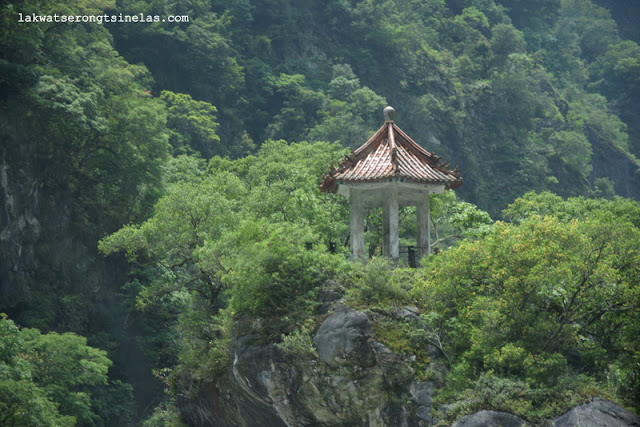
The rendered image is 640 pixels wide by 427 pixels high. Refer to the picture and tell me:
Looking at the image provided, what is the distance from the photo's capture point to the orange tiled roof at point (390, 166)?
2788cm

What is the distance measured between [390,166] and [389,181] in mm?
561

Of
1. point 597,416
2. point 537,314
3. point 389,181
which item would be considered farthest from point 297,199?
point 597,416

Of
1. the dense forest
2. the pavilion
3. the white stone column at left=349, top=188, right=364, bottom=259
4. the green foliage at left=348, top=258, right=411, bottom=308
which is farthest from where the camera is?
the white stone column at left=349, top=188, right=364, bottom=259

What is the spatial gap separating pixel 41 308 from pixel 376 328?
27.0m

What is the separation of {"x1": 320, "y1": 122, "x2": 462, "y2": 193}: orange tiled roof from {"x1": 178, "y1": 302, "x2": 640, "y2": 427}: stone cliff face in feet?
15.6

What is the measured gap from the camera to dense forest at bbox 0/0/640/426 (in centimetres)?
2330

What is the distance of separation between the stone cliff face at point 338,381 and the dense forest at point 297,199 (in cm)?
29

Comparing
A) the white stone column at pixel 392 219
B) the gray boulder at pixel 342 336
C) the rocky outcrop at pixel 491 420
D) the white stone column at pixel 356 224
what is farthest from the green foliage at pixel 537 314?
the white stone column at pixel 356 224

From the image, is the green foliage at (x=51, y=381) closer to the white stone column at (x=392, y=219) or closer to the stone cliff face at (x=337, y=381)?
the stone cliff face at (x=337, y=381)

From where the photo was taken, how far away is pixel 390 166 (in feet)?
92.0

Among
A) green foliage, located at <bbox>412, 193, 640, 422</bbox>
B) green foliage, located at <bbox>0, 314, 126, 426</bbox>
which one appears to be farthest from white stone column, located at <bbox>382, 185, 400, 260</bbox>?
green foliage, located at <bbox>0, 314, 126, 426</bbox>

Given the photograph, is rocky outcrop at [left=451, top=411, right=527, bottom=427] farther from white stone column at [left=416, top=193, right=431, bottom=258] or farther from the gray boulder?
white stone column at [left=416, top=193, right=431, bottom=258]

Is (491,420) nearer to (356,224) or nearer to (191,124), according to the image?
(356,224)

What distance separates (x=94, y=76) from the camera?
2101 inches
